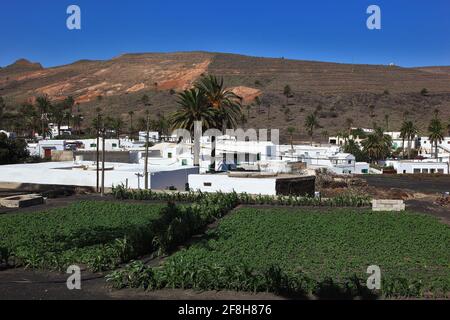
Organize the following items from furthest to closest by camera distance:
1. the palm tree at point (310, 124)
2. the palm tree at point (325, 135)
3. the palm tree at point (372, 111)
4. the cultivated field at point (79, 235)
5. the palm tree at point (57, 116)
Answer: the palm tree at point (372, 111) → the palm tree at point (57, 116) → the palm tree at point (325, 135) → the palm tree at point (310, 124) → the cultivated field at point (79, 235)

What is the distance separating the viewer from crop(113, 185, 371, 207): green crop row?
3127 centimetres

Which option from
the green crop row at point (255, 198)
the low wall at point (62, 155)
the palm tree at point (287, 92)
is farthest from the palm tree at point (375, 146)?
the palm tree at point (287, 92)

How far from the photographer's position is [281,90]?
141250mm

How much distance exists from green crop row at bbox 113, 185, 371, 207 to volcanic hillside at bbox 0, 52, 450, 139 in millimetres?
76003

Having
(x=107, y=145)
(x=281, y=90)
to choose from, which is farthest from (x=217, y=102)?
(x=281, y=90)

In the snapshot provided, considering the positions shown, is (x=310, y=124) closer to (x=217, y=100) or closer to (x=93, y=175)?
(x=217, y=100)

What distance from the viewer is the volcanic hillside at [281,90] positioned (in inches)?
4798

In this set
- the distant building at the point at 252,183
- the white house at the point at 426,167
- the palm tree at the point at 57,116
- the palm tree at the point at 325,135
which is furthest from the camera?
the palm tree at the point at 57,116

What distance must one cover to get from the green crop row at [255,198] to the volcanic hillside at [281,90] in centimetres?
7600

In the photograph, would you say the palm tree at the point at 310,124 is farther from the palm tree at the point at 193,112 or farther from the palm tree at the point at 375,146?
the palm tree at the point at 193,112

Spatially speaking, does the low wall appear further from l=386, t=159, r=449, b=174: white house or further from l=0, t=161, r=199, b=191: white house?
l=386, t=159, r=449, b=174: white house
